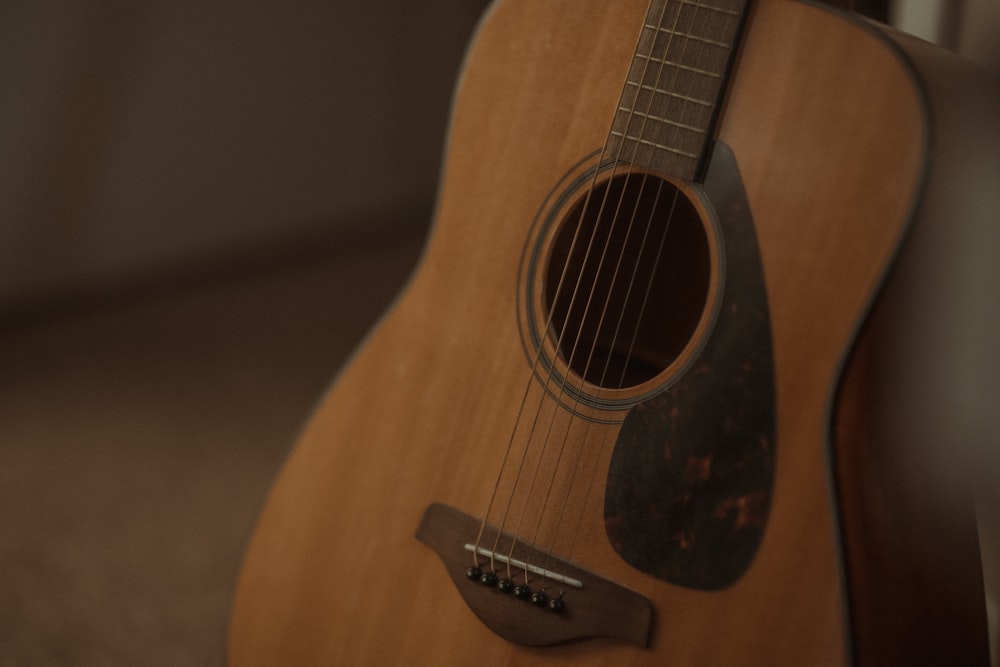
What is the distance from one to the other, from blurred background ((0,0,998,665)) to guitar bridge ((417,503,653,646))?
0.51 m

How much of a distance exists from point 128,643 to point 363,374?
1.83ft

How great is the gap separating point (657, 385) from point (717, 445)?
57 mm

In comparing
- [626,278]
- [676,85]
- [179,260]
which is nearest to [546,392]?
[626,278]

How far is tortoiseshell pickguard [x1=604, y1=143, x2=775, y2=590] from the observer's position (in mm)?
575

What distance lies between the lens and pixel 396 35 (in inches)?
88.9

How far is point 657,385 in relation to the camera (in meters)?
0.62

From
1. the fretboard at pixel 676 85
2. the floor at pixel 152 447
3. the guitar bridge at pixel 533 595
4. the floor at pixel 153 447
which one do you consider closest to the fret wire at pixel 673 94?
the fretboard at pixel 676 85

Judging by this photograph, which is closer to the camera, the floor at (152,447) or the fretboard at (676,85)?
the fretboard at (676,85)

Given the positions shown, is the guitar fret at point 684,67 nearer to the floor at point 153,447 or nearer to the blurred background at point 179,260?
the blurred background at point 179,260

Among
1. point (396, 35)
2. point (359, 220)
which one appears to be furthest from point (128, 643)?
point (396, 35)

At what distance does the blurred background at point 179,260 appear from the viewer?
119 cm

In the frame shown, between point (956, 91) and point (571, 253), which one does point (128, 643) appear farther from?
point (956, 91)

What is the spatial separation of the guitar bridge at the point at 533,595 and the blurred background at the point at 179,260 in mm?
512

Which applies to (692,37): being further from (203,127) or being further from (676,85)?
(203,127)
